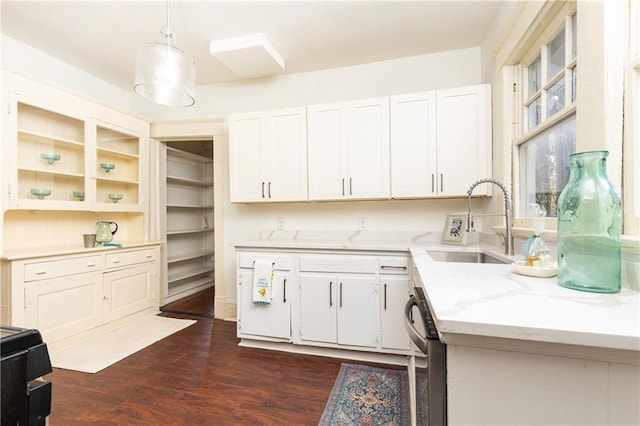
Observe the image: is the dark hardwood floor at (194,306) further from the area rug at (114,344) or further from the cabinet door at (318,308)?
the cabinet door at (318,308)

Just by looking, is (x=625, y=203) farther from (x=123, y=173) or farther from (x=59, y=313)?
(x=123, y=173)

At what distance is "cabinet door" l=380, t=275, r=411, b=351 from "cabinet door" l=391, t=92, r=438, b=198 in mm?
780

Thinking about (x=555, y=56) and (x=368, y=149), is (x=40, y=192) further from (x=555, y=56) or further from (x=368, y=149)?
(x=555, y=56)

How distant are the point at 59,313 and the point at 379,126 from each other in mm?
3250

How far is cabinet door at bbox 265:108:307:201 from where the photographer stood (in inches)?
114

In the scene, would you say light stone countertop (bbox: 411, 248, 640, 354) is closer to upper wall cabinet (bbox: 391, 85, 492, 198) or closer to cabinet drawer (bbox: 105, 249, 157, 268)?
upper wall cabinet (bbox: 391, 85, 492, 198)

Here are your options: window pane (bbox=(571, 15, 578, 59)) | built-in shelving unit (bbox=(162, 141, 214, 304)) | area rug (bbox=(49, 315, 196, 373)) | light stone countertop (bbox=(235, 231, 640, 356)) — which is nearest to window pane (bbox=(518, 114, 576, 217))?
window pane (bbox=(571, 15, 578, 59))

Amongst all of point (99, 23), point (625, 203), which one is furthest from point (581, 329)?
point (99, 23)

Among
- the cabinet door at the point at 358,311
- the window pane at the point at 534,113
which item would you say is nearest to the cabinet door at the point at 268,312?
the cabinet door at the point at 358,311

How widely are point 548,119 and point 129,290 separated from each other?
3.97m

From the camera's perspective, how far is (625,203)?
106 cm

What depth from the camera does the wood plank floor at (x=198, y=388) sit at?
5.71 ft

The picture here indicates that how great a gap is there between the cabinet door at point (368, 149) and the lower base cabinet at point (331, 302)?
2.16 ft

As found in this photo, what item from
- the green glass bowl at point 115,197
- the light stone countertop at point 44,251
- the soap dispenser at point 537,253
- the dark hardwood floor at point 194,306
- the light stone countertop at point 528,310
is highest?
the green glass bowl at point 115,197
